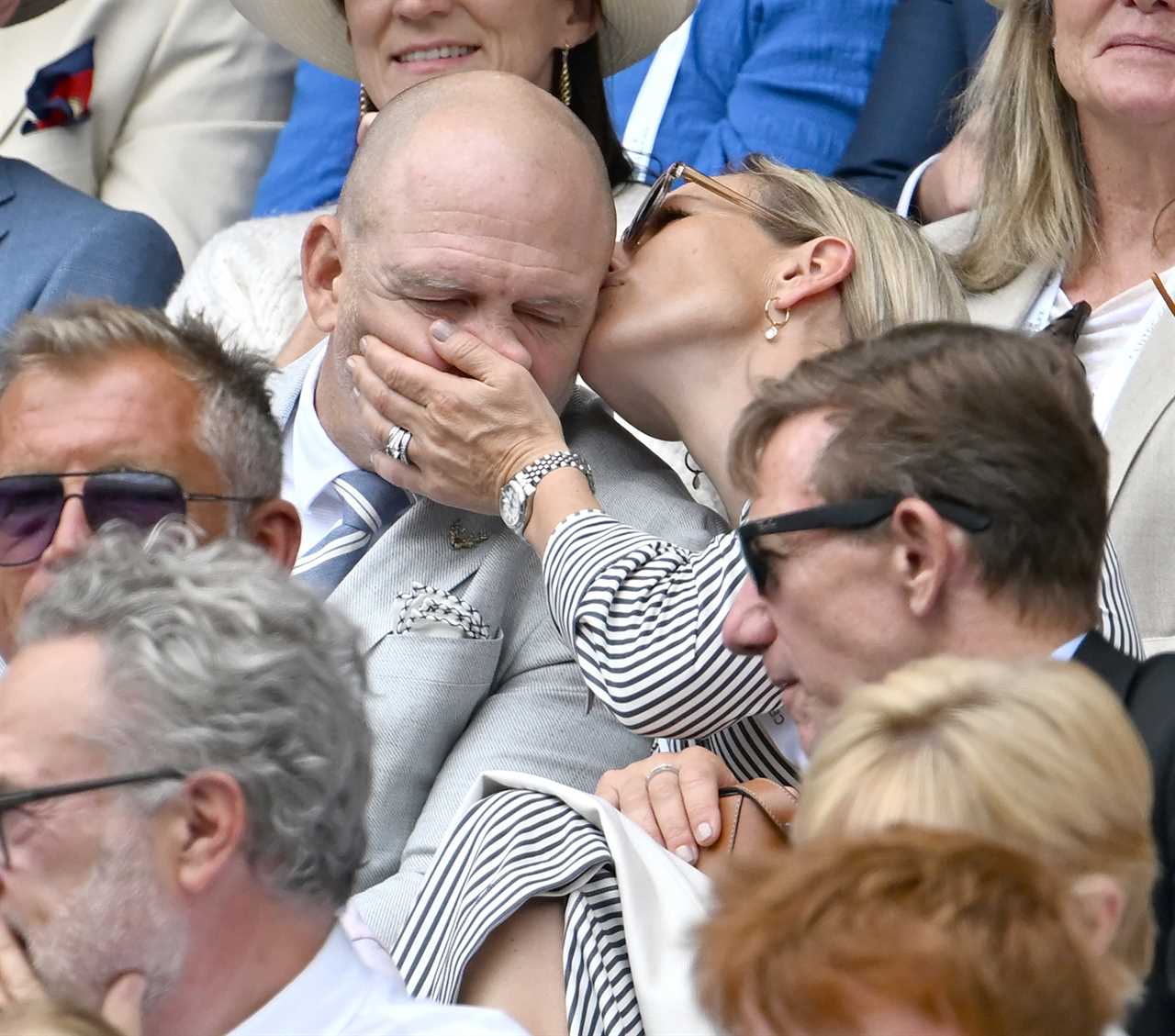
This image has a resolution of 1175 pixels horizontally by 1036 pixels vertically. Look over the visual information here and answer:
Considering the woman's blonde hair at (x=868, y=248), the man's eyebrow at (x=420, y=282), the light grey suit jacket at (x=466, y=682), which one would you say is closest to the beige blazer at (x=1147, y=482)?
the woman's blonde hair at (x=868, y=248)

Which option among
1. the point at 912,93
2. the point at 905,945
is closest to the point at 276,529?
the point at 905,945

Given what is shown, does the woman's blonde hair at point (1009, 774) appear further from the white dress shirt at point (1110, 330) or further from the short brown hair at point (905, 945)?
the white dress shirt at point (1110, 330)

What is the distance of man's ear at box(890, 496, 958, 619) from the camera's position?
205 centimetres

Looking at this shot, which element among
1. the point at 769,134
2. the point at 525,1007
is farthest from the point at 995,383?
the point at 769,134

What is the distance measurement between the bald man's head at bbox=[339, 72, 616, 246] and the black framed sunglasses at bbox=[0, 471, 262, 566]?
699mm

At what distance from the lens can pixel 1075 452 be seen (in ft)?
6.88

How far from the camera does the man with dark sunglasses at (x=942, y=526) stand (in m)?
2.04

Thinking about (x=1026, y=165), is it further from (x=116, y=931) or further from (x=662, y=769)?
(x=116, y=931)

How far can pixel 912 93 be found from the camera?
4.07 metres

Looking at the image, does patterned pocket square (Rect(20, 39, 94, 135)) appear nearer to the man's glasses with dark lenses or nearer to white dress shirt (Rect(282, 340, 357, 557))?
white dress shirt (Rect(282, 340, 357, 557))

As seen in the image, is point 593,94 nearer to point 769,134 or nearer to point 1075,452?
point 769,134

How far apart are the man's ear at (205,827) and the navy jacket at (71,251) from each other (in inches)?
84.6

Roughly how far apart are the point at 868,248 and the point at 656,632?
2.79 feet

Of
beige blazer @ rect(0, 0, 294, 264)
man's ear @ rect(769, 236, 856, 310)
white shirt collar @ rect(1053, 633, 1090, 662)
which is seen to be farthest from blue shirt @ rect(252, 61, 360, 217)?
white shirt collar @ rect(1053, 633, 1090, 662)
